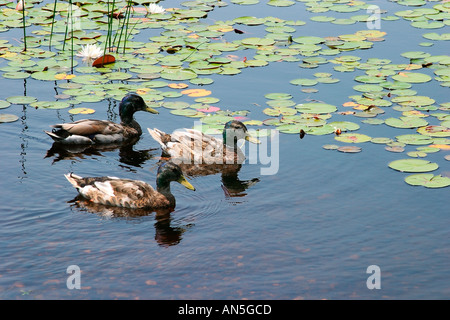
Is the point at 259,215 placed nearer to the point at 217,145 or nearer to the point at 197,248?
the point at 197,248

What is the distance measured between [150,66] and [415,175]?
5.83m

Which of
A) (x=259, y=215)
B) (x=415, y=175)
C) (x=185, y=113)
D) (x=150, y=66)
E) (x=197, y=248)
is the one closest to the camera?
(x=197, y=248)

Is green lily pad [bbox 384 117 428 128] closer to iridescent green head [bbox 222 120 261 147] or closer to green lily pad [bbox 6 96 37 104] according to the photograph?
iridescent green head [bbox 222 120 261 147]

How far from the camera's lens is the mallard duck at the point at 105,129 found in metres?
11.5

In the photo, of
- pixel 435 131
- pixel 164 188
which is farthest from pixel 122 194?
pixel 435 131

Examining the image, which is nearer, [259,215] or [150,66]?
[259,215]

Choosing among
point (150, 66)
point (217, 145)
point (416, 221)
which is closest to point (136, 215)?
point (217, 145)

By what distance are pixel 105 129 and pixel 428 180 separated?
4.96 metres

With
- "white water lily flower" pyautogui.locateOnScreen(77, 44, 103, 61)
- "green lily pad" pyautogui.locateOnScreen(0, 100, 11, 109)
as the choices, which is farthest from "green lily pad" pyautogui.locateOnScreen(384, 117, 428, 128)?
"green lily pad" pyautogui.locateOnScreen(0, 100, 11, 109)

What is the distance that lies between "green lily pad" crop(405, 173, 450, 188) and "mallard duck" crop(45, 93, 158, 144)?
432 cm

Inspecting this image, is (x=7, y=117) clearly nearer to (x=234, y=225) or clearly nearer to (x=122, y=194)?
(x=122, y=194)

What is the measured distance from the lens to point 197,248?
8688 millimetres

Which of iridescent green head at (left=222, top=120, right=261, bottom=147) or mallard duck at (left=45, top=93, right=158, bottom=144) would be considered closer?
iridescent green head at (left=222, top=120, right=261, bottom=147)

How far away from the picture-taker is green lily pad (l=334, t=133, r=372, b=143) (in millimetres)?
11117
